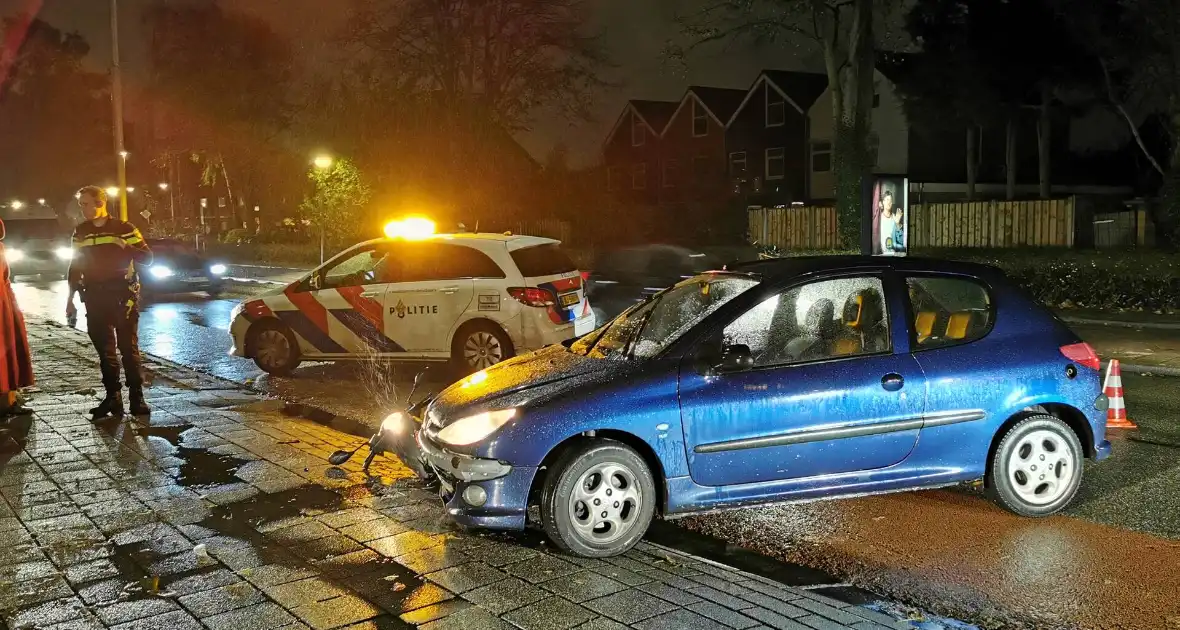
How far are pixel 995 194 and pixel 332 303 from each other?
1662 inches

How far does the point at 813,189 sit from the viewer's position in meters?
49.2

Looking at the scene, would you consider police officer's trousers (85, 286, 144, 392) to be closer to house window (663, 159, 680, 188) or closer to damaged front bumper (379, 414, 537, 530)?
damaged front bumper (379, 414, 537, 530)

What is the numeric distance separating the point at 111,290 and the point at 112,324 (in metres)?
0.31

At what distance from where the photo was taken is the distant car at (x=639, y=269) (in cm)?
2539

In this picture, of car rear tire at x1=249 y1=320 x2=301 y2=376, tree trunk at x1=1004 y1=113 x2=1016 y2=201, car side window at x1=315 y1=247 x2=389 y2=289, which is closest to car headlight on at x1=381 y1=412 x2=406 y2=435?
car side window at x1=315 y1=247 x2=389 y2=289

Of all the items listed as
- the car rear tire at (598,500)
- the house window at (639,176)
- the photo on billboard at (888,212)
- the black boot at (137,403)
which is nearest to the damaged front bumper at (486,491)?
the car rear tire at (598,500)

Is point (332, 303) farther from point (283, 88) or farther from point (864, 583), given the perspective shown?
point (283, 88)

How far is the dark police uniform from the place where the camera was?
28.0 feet

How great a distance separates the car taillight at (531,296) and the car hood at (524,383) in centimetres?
475

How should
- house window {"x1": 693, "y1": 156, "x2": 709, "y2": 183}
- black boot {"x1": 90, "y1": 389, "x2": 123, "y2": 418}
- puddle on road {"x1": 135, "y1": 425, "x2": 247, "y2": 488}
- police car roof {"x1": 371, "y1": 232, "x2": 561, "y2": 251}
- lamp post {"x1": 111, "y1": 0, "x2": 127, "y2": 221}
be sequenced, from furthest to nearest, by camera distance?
house window {"x1": 693, "y1": 156, "x2": 709, "y2": 183} < lamp post {"x1": 111, "y1": 0, "x2": 127, "y2": 221} < police car roof {"x1": 371, "y1": 232, "x2": 561, "y2": 251} < black boot {"x1": 90, "y1": 389, "x2": 123, "y2": 418} < puddle on road {"x1": 135, "y1": 425, "x2": 247, "y2": 488}

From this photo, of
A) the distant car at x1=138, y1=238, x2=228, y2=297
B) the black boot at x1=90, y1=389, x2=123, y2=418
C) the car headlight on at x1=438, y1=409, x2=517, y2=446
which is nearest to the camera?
the car headlight on at x1=438, y1=409, x2=517, y2=446

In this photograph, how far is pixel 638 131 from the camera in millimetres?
58250

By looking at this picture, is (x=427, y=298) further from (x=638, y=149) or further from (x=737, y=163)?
(x=638, y=149)

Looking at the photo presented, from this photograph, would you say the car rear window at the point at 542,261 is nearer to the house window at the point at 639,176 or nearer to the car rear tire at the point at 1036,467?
the car rear tire at the point at 1036,467
